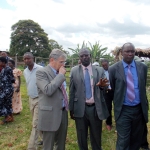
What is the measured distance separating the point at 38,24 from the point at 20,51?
5707 mm

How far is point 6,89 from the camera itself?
17.3ft

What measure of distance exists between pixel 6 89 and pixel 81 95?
114 inches

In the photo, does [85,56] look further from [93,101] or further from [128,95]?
[128,95]

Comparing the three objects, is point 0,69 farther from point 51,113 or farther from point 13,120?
point 51,113

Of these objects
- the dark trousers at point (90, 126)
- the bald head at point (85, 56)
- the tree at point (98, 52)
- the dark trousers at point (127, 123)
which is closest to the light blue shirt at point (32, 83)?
the dark trousers at point (90, 126)

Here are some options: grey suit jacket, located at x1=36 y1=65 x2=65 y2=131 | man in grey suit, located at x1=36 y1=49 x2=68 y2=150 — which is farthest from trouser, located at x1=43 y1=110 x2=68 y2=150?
grey suit jacket, located at x1=36 y1=65 x2=65 y2=131

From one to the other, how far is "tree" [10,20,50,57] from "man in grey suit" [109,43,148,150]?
91.6 feet

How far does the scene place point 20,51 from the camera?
29859mm

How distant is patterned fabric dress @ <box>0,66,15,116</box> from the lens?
16.9 ft

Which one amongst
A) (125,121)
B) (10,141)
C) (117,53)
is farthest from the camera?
(117,53)

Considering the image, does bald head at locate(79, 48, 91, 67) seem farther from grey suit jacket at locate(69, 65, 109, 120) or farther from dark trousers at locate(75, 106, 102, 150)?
dark trousers at locate(75, 106, 102, 150)

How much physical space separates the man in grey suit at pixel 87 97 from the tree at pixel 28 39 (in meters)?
27.7

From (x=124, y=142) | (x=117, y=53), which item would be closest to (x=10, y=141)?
(x=124, y=142)

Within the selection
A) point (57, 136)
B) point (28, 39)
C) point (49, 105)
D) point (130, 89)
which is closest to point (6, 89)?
point (57, 136)
